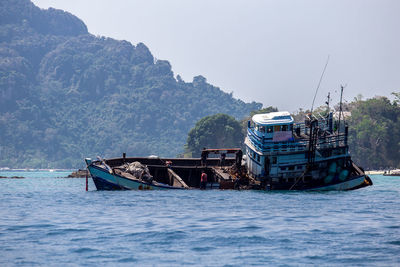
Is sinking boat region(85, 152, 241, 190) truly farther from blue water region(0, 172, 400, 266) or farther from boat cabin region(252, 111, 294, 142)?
blue water region(0, 172, 400, 266)

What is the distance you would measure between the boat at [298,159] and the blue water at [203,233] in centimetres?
1083

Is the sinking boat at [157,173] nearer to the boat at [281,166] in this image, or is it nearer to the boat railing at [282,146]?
the boat at [281,166]

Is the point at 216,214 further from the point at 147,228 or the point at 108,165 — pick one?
the point at 108,165

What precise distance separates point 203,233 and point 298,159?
29455mm

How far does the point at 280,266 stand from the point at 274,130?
120 feet

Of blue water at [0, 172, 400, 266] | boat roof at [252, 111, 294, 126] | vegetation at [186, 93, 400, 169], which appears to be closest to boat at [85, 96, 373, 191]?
boat roof at [252, 111, 294, 126]

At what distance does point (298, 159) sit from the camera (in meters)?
60.1

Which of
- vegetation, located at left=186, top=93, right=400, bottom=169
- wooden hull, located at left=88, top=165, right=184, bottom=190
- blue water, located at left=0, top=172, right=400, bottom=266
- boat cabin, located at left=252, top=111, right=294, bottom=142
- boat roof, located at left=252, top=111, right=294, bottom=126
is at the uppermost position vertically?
vegetation, located at left=186, top=93, right=400, bottom=169

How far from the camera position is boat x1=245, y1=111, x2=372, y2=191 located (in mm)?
60094

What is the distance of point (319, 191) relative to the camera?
199 ft

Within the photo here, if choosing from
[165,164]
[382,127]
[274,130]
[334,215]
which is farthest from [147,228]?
[382,127]

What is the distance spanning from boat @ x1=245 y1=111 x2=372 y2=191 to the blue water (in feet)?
35.5

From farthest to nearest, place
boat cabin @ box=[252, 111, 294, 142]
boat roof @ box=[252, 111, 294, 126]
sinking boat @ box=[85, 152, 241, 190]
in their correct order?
sinking boat @ box=[85, 152, 241, 190] → boat roof @ box=[252, 111, 294, 126] → boat cabin @ box=[252, 111, 294, 142]

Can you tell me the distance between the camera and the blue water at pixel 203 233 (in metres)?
26.5
